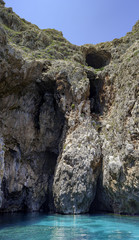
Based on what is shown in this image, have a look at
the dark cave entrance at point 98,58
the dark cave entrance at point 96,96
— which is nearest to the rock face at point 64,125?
the dark cave entrance at point 96,96

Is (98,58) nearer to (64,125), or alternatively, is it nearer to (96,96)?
(96,96)

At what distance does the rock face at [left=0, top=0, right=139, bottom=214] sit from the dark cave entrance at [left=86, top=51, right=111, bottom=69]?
386mm

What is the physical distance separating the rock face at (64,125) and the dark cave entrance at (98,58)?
386 millimetres

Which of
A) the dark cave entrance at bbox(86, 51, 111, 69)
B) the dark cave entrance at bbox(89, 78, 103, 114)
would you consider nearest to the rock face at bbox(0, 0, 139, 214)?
the dark cave entrance at bbox(89, 78, 103, 114)

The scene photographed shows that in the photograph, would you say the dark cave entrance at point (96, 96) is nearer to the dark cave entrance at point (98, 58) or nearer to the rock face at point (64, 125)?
the rock face at point (64, 125)

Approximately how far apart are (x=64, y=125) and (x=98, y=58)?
582 inches

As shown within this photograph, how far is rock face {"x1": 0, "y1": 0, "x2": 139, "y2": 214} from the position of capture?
67.2ft

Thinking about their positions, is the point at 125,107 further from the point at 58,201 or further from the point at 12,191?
the point at 12,191

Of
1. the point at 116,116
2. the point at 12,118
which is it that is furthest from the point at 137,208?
the point at 12,118

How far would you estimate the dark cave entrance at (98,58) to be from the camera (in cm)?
3158

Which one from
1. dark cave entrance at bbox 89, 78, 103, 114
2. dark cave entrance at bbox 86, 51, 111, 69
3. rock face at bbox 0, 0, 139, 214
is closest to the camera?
rock face at bbox 0, 0, 139, 214

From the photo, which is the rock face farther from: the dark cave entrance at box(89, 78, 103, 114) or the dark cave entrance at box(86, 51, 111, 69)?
the dark cave entrance at box(86, 51, 111, 69)

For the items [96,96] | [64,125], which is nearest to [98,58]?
[96,96]

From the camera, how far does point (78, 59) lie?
99.7ft
